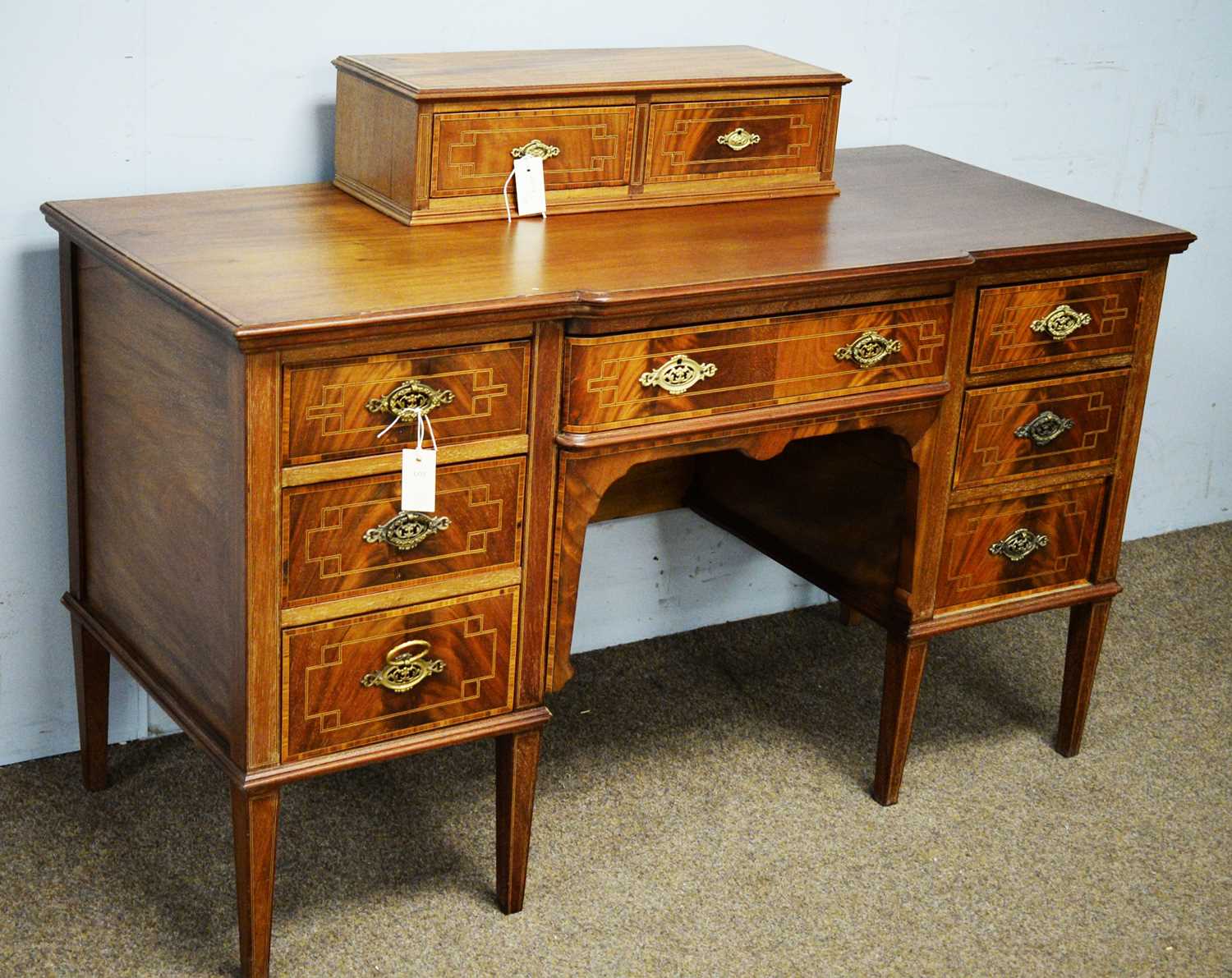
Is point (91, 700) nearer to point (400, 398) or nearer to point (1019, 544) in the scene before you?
point (400, 398)

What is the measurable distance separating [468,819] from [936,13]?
165 centimetres

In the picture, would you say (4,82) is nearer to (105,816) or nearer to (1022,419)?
(105,816)

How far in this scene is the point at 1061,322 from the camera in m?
2.28

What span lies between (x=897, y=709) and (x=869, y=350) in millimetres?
613

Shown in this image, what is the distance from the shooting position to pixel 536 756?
206 cm

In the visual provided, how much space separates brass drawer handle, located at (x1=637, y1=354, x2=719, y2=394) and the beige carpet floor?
0.75 meters

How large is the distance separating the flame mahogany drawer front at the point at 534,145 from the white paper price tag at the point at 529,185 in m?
0.02

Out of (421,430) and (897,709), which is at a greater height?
(421,430)

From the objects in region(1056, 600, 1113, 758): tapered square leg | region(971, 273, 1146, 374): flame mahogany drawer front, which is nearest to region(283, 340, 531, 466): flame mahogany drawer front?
region(971, 273, 1146, 374): flame mahogany drawer front

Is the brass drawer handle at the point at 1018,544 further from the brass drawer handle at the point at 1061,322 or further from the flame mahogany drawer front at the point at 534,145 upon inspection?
the flame mahogany drawer front at the point at 534,145

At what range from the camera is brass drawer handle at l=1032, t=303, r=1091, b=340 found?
2268 mm

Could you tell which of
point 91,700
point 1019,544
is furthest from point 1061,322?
point 91,700

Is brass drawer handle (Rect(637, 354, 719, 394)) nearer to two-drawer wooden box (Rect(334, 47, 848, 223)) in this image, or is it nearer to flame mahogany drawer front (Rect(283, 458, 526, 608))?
flame mahogany drawer front (Rect(283, 458, 526, 608))

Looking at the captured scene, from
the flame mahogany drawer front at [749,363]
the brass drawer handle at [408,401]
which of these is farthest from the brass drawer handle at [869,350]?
the brass drawer handle at [408,401]
